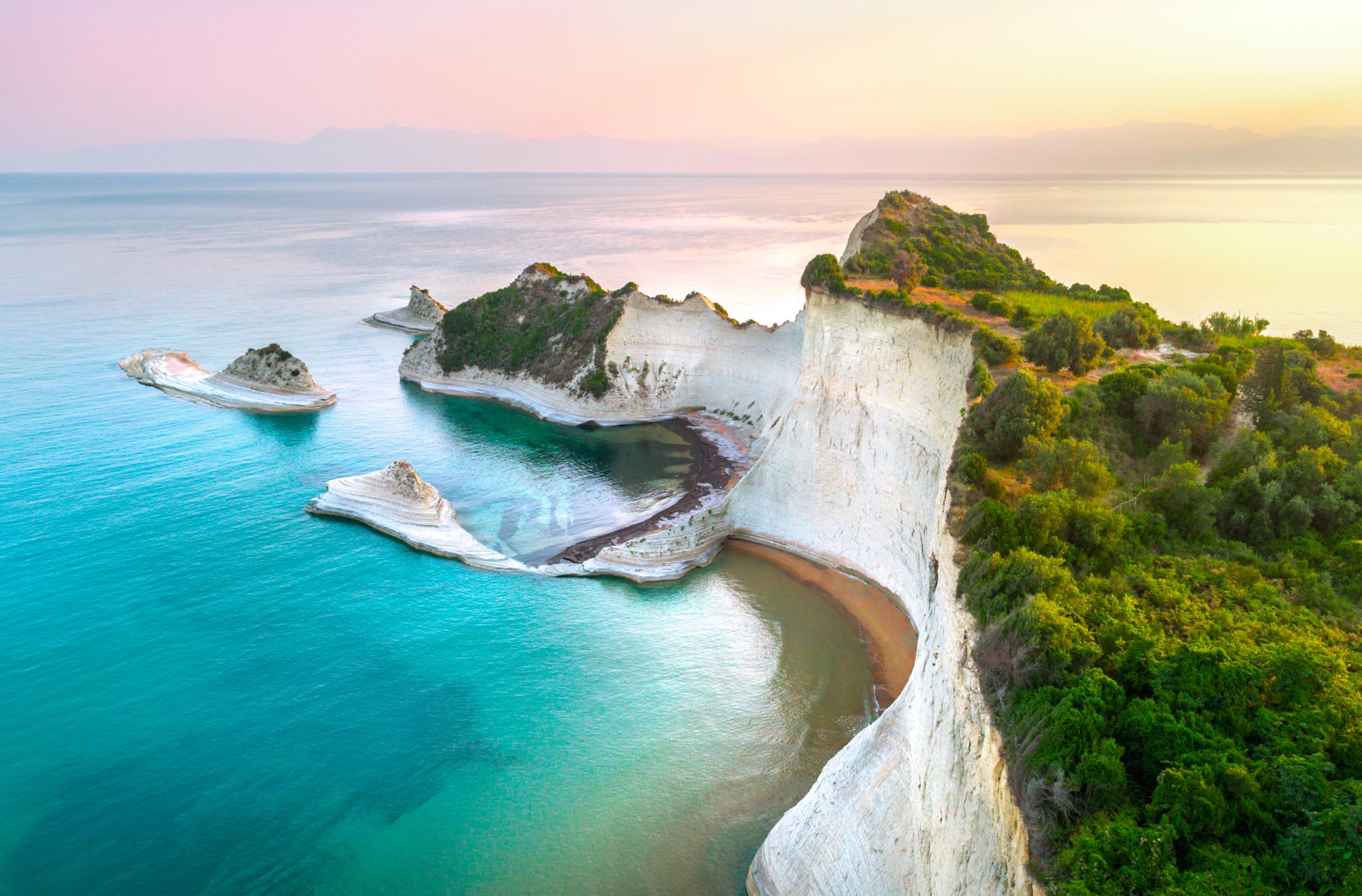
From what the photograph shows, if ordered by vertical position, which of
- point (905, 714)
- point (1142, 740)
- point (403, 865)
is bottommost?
point (403, 865)

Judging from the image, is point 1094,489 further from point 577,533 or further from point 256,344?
point 256,344

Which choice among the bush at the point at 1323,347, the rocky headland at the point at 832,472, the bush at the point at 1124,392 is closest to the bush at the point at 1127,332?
the bush at the point at 1323,347

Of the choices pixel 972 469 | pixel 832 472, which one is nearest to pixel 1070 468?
pixel 972 469

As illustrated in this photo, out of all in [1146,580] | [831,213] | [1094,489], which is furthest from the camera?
[831,213]

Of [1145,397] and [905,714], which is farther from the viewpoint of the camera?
[1145,397]

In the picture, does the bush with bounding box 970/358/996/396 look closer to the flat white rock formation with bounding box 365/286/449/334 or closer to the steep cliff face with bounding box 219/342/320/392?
the steep cliff face with bounding box 219/342/320/392

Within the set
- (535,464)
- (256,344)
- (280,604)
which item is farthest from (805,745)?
(256,344)

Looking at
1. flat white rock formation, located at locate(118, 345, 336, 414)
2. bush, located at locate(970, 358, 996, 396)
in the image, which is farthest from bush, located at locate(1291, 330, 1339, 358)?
flat white rock formation, located at locate(118, 345, 336, 414)

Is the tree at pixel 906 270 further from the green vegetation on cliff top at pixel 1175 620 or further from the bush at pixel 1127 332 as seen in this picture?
the green vegetation on cliff top at pixel 1175 620
